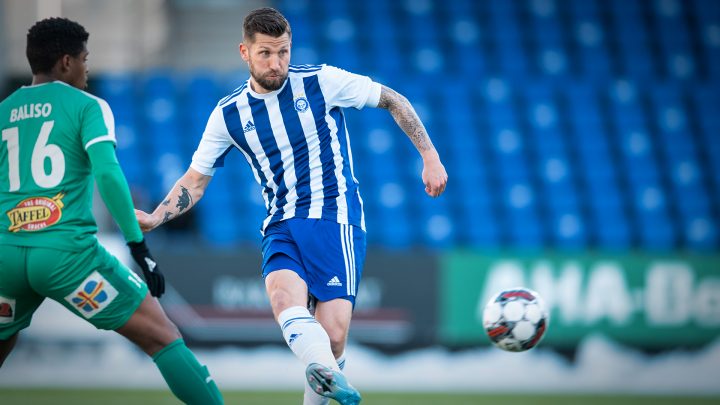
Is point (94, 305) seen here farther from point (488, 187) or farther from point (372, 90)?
point (488, 187)

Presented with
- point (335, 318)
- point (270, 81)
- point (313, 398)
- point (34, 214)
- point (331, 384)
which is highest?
point (270, 81)

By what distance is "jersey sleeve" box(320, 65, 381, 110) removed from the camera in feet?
18.5

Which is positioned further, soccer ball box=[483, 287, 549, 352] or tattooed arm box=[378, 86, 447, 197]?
soccer ball box=[483, 287, 549, 352]

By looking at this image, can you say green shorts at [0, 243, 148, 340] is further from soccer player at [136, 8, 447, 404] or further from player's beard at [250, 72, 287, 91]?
player's beard at [250, 72, 287, 91]

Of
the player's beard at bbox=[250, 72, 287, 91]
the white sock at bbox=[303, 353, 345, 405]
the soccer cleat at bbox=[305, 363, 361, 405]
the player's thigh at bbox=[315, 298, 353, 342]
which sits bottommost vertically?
the white sock at bbox=[303, 353, 345, 405]

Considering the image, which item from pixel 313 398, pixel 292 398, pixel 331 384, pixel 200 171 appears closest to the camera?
pixel 331 384

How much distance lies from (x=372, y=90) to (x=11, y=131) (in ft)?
6.21

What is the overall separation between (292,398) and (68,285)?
478 cm

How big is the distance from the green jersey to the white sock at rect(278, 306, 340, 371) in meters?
1.06

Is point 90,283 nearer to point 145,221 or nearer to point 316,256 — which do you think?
point 145,221

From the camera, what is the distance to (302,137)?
559 cm

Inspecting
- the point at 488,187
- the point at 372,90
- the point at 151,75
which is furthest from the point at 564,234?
the point at 372,90

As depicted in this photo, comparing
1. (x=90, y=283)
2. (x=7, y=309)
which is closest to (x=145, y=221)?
(x=90, y=283)

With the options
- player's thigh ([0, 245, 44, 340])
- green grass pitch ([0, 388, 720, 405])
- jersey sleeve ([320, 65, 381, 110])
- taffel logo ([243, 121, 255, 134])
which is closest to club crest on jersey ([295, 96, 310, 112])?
jersey sleeve ([320, 65, 381, 110])
